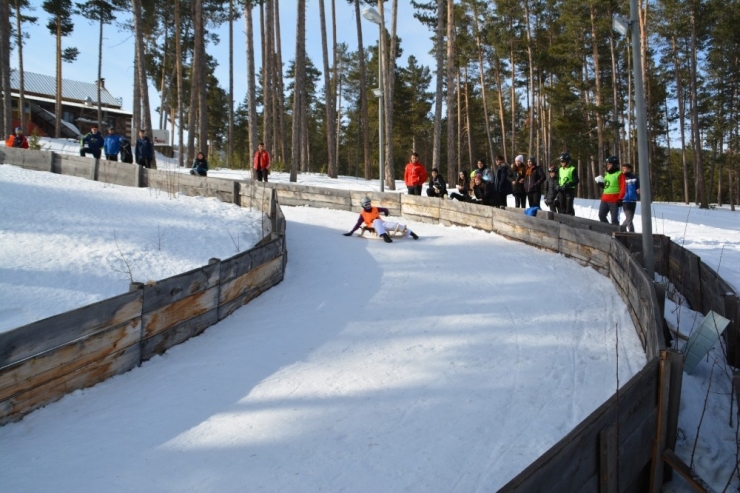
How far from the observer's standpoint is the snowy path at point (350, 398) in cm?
364

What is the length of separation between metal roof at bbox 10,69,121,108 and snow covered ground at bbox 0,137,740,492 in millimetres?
51944

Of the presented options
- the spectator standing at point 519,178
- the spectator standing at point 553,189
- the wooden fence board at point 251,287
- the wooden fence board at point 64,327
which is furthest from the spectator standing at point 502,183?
the wooden fence board at point 64,327

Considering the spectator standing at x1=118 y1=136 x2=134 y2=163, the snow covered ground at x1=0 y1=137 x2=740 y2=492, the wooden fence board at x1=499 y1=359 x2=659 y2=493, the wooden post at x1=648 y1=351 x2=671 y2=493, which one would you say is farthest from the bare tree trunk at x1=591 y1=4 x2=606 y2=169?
the wooden fence board at x1=499 y1=359 x2=659 y2=493

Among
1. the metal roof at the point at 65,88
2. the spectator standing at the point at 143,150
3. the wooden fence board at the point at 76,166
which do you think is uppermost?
the metal roof at the point at 65,88

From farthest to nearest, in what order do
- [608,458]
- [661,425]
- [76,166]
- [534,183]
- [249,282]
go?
1. [76,166]
2. [534,183]
3. [249,282]
4. [661,425]
5. [608,458]

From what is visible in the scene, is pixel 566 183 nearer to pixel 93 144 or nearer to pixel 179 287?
pixel 179 287

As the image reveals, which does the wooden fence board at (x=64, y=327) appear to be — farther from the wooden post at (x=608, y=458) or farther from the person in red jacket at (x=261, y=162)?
the person in red jacket at (x=261, y=162)

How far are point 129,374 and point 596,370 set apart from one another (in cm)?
469

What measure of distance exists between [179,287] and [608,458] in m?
4.71

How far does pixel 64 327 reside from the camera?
178 inches

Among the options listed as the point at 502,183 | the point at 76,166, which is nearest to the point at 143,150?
the point at 76,166

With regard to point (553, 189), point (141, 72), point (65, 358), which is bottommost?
point (65, 358)

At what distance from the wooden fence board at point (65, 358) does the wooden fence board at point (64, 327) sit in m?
0.06

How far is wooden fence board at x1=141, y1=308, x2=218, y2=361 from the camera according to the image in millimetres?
5586
